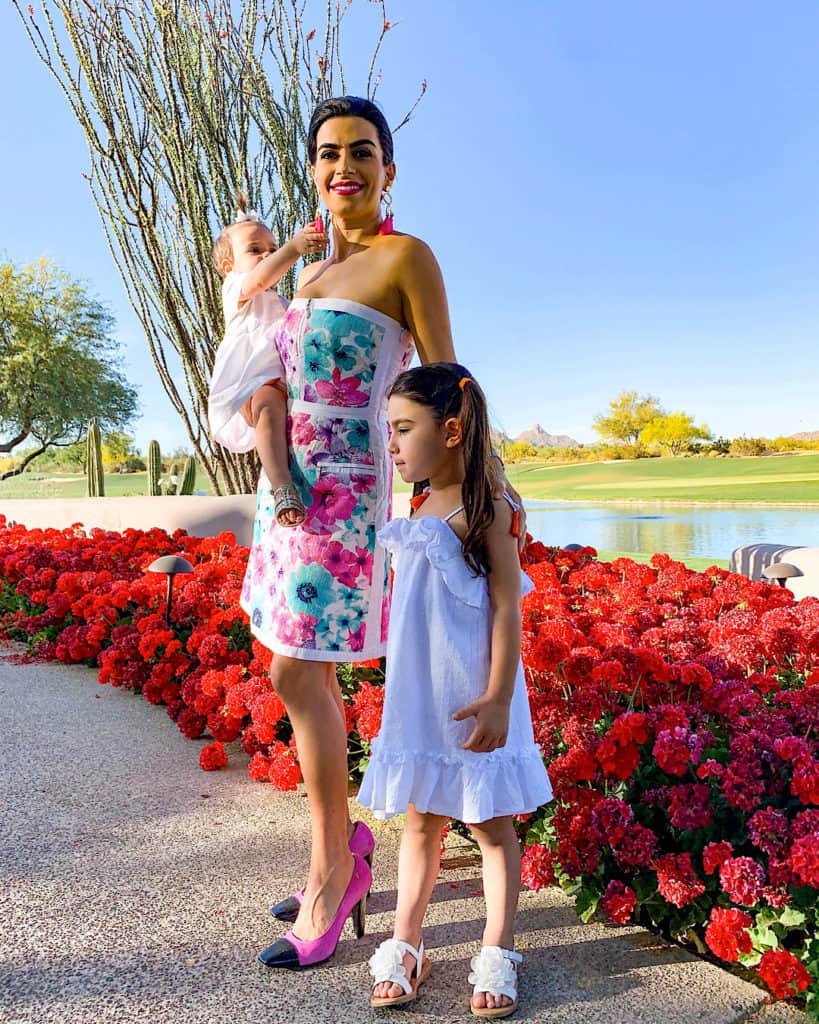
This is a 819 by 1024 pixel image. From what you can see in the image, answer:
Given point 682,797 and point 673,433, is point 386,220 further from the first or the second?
point 673,433

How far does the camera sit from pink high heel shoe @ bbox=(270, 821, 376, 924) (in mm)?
2117

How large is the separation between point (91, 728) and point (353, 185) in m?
2.90

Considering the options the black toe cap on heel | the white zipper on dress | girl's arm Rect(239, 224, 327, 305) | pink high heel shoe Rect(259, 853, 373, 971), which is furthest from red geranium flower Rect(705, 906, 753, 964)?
girl's arm Rect(239, 224, 327, 305)

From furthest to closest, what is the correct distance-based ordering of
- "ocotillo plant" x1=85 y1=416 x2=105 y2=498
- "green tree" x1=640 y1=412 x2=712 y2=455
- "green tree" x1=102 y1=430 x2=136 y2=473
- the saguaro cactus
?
"green tree" x1=102 y1=430 x2=136 y2=473 → "green tree" x1=640 y1=412 x2=712 y2=455 → "ocotillo plant" x1=85 y1=416 x2=105 y2=498 → the saguaro cactus

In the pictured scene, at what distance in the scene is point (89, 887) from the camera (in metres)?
2.33

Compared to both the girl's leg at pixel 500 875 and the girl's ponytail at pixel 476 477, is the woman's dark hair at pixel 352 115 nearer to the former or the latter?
the girl's ponytail at pixel 476 477

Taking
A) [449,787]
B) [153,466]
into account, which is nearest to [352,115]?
[449,787]

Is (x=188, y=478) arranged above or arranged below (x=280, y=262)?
below

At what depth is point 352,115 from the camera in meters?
1.98

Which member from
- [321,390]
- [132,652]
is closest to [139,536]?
[132,652]

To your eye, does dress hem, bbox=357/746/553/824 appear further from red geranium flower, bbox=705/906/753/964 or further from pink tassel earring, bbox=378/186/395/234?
pink tassel earring, bbox=378/186/395/234

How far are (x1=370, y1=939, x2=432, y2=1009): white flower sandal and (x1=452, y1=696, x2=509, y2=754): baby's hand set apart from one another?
1.59ft

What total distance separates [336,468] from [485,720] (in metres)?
0.66

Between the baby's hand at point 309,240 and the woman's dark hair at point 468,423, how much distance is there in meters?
0.48
